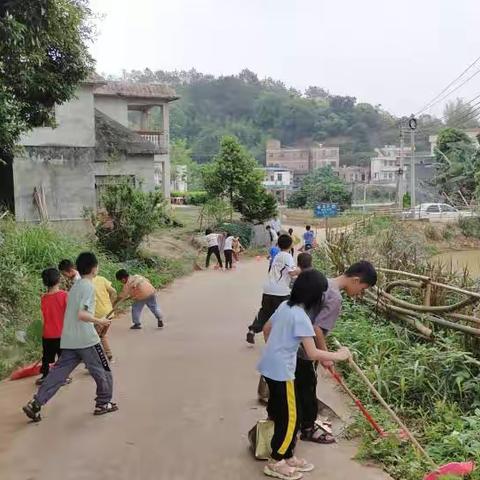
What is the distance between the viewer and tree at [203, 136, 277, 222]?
80.5 feet

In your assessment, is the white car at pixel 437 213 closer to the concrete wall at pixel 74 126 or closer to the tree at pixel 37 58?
the concrete wall at pixel 74 126

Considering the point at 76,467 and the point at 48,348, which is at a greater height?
the point at 48,348

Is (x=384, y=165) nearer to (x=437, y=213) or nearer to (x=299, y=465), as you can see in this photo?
(x=437, y=213)

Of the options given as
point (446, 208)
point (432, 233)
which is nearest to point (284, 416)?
point (432, 233)

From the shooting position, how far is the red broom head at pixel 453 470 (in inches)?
159

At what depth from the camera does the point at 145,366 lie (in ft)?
24.6

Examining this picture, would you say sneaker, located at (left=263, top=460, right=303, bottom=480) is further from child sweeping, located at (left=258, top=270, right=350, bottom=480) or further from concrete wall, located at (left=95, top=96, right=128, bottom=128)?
concrete wall, located at (left=95, top=96, right=128, bottom=128)

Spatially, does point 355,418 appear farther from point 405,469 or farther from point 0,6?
point 0,6

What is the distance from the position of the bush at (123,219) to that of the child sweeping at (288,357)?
11025 millimetres

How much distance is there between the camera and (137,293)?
8938mm

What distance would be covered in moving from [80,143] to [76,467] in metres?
16.1

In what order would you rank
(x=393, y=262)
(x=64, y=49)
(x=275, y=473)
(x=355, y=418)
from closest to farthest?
(x=275, y=473) < (x=355, y=418) < (x=393, y=262) < (x=64, y=49)

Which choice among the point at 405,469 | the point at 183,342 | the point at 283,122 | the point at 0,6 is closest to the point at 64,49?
the point at 0,6

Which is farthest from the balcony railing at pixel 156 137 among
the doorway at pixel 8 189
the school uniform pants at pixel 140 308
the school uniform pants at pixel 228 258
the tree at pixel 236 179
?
the school uniform pants at pixel 140 308
